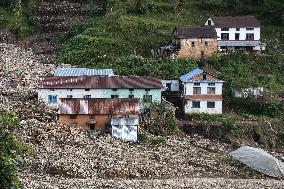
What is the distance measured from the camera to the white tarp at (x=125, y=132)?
127 feet

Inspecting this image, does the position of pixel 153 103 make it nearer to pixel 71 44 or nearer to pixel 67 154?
pixel 67 154

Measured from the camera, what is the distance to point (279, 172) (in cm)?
3538

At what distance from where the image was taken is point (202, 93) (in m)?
44.3

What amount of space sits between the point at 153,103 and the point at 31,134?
10193mm

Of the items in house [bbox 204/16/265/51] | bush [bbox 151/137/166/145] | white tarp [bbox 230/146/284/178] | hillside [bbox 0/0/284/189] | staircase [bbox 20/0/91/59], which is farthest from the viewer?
staircase [bbox 20/0/91/59]

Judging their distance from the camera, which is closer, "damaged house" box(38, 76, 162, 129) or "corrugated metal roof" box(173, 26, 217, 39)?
"damaged house" box(38, 76, 162, 129)

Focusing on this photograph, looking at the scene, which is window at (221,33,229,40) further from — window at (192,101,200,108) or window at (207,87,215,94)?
window at (192,101,200,108)

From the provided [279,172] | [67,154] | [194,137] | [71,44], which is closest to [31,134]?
[67,154]

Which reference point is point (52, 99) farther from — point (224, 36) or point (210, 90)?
point (224, 36)

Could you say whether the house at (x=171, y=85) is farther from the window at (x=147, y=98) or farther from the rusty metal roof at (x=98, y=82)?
the window at (x=147, y=98)

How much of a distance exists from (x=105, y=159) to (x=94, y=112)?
19.9 feet

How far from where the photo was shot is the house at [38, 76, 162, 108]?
42.8m

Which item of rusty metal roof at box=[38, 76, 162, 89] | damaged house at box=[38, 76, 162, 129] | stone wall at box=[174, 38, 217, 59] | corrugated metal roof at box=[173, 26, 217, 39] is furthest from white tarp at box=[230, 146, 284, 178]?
corrugated metal roof at box=[173, 26, 217, 39]

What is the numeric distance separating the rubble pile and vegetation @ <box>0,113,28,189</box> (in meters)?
13.9
